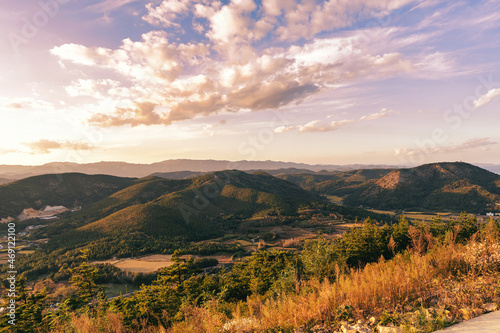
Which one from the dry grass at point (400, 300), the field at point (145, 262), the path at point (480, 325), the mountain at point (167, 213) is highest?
the path at point (480, 325)

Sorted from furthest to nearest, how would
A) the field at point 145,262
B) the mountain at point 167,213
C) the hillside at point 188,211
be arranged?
the hillside at point 188,211, the mountain at point 167,213, the field at point 145,262

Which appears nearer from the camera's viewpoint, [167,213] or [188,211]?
[167,213]

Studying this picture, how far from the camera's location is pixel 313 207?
173875 mm

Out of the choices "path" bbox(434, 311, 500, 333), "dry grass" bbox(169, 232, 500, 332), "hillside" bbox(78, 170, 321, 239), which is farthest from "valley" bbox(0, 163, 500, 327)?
"path" bbox(434, 311, 500, 333)

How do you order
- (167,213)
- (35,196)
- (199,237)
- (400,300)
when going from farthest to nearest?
1. (35,196)
2. (167,213)
3. (199,237)
4. (400,300)

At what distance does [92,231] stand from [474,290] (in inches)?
5597

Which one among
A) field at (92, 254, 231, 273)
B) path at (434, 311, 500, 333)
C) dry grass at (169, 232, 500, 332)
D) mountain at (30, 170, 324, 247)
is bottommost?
field at (92, 254, 231, 273)

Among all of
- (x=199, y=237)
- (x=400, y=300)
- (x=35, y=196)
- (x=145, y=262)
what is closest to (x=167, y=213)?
(x=199, y=237)

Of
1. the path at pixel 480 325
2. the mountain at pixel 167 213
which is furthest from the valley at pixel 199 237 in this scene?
the path at pixel 480 325

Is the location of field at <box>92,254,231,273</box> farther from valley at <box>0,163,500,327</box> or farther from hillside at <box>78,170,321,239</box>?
hillside at <box>78,170,321,239</box>

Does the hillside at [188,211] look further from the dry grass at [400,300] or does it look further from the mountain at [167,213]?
the dry grass at [400,300]

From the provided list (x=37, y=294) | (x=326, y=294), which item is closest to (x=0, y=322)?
(x=37, y=294)

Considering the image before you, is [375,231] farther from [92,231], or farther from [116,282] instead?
[92,231]

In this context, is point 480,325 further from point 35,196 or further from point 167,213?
point 35,196
